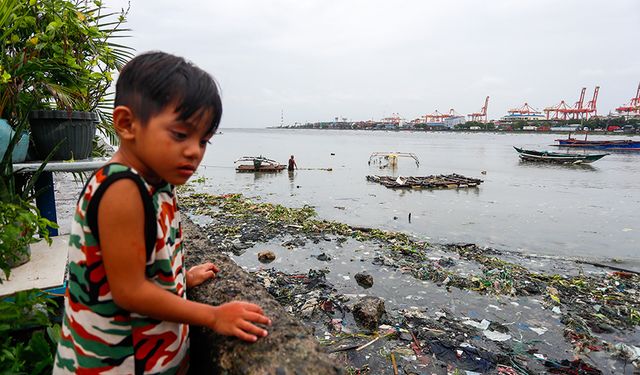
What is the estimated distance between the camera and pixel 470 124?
168 m

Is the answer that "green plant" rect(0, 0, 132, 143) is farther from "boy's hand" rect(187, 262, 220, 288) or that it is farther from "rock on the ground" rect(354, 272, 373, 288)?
"rock on the ground" rect(354, 272, 373, 288)

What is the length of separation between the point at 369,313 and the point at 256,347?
469 centimetres

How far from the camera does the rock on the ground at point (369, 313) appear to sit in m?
5.57

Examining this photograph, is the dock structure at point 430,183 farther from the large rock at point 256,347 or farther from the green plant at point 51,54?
the large rock at point 256,347

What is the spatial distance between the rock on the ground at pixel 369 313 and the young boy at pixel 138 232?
15.5 ft

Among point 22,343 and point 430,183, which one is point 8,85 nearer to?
point 22,343

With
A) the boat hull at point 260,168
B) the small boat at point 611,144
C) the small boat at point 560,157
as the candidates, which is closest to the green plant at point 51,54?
the boat hull at point 260,168

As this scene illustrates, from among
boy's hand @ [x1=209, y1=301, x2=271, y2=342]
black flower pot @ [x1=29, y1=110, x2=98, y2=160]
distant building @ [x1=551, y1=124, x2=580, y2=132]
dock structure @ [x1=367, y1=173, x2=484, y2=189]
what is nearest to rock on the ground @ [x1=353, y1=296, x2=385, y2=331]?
black flower pot @ [x1=29, y1=110, x2=98, y2=160]

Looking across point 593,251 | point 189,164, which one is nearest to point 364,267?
point 189,164

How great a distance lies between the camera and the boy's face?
109 centimetres

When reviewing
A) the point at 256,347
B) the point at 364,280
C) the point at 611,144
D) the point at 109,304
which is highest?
the point at 109,304

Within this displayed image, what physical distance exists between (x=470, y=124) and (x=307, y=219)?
17418cm

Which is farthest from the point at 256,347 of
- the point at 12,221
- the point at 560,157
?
the point at 560,157

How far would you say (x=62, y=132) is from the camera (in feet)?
10.3
